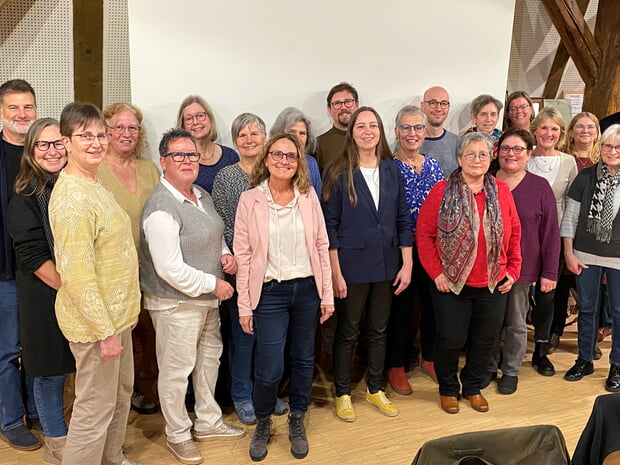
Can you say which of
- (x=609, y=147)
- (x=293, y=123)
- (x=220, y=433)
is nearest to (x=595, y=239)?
(x=609, y=147)

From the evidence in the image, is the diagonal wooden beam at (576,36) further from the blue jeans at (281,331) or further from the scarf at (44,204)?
the scarf at (44,204)

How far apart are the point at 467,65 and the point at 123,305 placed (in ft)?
10.4

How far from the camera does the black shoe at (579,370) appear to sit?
389cm

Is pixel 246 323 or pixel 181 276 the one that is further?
pixel 246 323

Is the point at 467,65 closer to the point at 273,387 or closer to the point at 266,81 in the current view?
the point at 266,81

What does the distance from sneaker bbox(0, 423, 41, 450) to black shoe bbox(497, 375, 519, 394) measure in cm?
263

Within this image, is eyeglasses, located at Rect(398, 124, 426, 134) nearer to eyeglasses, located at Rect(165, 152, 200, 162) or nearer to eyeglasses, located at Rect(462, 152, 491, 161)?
eyeglasses, located at Rect(462, 152, 491, 161)

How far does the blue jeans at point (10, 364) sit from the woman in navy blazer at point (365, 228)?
1.57 metres

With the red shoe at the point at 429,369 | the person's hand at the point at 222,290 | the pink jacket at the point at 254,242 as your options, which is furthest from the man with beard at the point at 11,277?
the red shoe at the point at 429,369

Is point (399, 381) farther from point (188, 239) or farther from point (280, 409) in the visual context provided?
point (188, 239)

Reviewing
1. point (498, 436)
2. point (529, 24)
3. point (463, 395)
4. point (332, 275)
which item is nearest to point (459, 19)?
point (529, 24)

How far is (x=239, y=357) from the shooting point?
3.20 m

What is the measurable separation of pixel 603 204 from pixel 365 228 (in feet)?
5.11

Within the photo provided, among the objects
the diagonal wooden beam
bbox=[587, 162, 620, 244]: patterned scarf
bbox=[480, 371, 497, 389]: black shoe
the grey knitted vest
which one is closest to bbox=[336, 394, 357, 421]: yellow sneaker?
bbox=[480, 371, 497, 389]: black shoe
